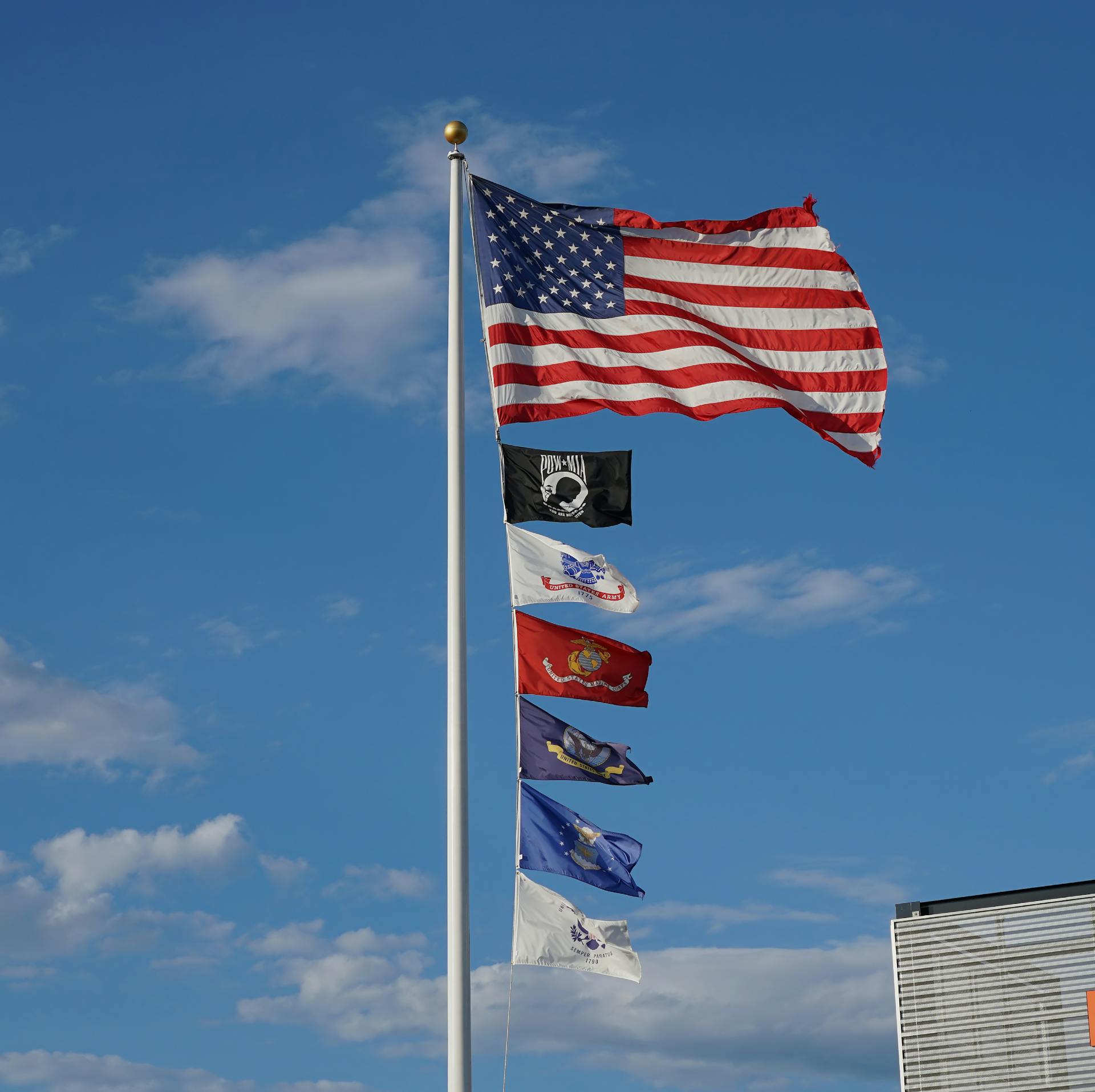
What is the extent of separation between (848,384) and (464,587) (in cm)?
672

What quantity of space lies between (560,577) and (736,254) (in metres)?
5.60

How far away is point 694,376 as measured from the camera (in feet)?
69.7

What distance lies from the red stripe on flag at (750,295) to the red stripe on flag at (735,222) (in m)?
0.78

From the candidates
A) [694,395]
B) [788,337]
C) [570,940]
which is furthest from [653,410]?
[570,940]

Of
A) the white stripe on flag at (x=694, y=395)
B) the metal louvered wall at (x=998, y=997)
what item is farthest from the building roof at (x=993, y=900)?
the white stripe on flag at (x=694, y=395)

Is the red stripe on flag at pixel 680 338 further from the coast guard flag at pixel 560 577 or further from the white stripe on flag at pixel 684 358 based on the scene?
the coast guard flag at pixel 560 577

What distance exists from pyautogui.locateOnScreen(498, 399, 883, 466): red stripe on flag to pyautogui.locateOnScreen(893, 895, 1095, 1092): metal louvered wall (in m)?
27.0

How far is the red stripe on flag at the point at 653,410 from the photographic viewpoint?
20.0m

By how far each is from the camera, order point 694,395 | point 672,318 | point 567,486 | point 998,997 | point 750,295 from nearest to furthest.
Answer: point 567,486 < point 694,395 < point 672,318 < point 750,295 < point 998,997

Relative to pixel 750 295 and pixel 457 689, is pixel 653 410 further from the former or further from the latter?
pixel 457 689

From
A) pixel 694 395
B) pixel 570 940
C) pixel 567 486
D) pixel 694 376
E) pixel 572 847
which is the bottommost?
pixel 570 940

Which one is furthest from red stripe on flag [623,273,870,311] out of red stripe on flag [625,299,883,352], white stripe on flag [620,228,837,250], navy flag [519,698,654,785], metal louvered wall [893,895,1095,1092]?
metal louvered wall [893,895,1095,1092]

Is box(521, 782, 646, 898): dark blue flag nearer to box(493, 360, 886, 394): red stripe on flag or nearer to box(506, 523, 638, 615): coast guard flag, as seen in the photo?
box(506, 523, 638, 615): coast guard flag

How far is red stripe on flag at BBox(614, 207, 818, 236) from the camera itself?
72.0 ft
